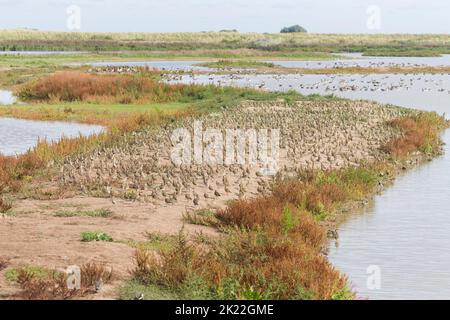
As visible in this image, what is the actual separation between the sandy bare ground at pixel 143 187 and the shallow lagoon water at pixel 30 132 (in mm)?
4441

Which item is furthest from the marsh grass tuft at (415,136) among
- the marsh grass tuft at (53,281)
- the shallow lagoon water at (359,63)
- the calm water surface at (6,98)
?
the shallow lagoon water at (359,63)

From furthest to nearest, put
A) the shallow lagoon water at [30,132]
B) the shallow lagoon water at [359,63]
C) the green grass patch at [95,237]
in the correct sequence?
1. the shallow lagoon water at [359,63]
2. the shallow lagoon water at [30,132]
3. the green grass patch at [95,237]

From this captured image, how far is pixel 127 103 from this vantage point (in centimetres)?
4569

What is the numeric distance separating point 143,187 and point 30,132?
15.3m

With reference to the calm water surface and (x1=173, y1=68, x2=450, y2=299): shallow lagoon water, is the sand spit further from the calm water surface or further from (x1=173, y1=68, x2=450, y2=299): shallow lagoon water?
the calm water surface

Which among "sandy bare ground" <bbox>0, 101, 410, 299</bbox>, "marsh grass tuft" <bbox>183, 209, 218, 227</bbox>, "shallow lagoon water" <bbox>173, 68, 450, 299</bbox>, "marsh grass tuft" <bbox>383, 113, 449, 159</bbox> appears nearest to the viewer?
"sandy bare ground" <bbox>0, 101, 410, 299</bbox>

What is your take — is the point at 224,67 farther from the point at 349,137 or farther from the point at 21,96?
the point at 349,137

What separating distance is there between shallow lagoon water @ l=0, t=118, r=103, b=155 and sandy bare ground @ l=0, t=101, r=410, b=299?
14.6ft

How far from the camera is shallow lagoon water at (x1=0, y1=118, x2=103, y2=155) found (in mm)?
28770

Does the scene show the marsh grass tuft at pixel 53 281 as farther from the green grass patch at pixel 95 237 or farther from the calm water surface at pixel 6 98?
the calm water surface at pixel 6 98

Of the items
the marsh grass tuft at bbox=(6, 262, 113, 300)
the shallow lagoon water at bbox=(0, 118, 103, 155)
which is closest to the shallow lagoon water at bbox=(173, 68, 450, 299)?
the marsh grass tuft at bbox=(6, 262, 113, 300)

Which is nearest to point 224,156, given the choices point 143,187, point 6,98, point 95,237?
point 143,187

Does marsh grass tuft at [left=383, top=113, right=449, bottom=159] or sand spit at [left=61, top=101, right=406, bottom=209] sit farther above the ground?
sand spit at [left=61, top=101, right=406, bottom=209]

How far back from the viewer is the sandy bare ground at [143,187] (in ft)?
43.3
